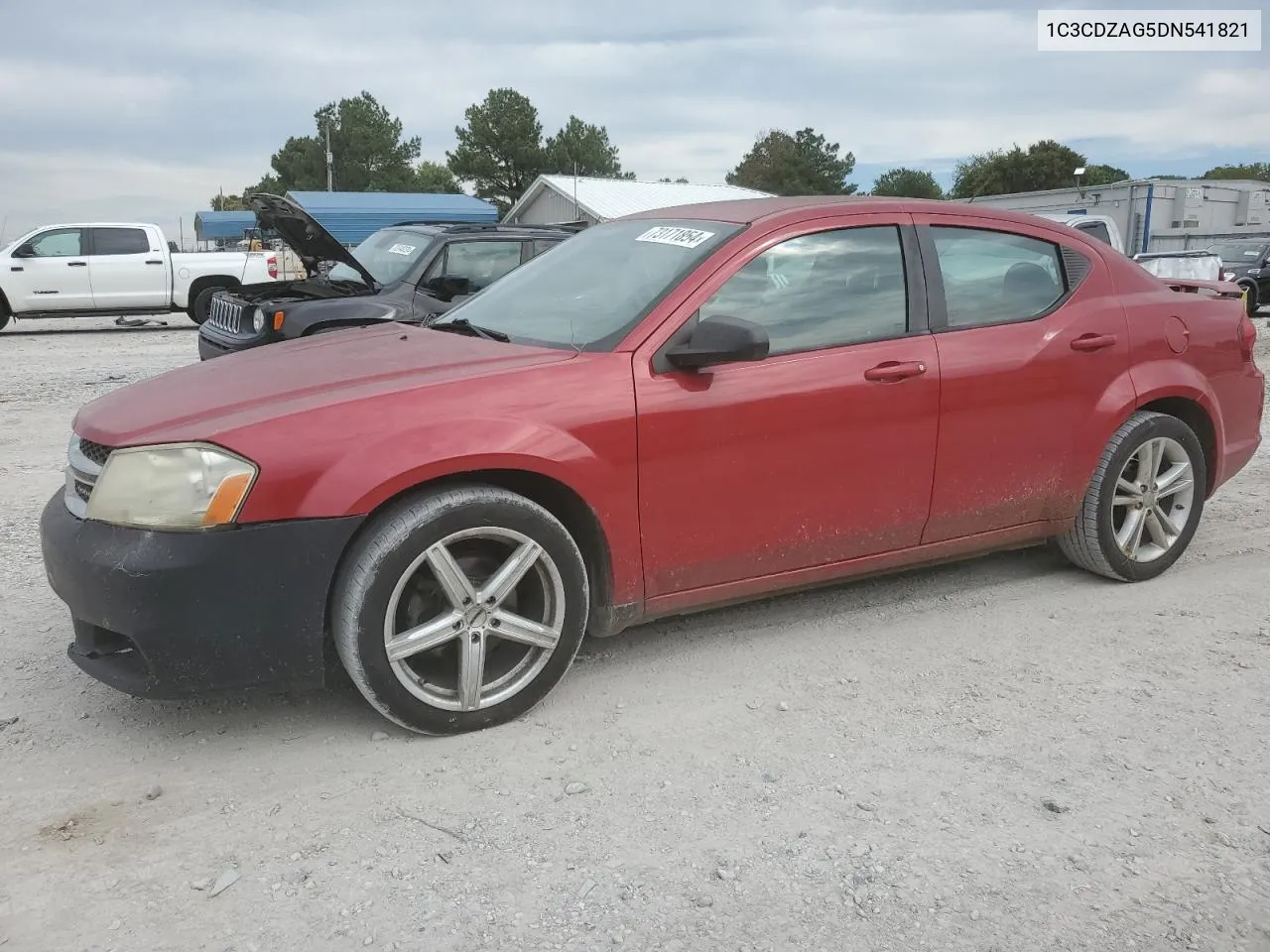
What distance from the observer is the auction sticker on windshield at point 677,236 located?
144 inches

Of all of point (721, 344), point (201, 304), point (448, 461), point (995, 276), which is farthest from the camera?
point (201, 304)

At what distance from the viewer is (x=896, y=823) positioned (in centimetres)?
263

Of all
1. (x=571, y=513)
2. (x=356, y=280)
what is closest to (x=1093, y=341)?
(x=571, y=513)

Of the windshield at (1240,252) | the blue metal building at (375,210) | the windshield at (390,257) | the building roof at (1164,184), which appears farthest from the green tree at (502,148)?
the windshield at (390,257)

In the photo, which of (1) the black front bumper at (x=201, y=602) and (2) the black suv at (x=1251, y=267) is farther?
(2) the black suv at (x=1251, y=267)

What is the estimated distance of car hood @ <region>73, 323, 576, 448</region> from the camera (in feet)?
9.51

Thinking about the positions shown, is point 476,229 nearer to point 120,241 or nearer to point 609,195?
point 120,241

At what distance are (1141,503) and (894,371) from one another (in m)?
1.47

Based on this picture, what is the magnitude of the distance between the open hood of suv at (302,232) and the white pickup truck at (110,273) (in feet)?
24.4

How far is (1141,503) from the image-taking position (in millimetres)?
4328

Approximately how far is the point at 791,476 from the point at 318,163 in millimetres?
84005

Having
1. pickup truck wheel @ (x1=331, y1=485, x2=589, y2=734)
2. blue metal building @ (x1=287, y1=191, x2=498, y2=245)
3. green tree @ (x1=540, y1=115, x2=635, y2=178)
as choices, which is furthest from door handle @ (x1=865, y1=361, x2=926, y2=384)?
green tree @ (x1=540, y1=115, x2=635, y2=178)

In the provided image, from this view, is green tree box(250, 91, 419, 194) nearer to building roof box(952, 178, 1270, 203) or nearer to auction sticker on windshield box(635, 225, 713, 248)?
building roof box(952, 178, 1270, 203)

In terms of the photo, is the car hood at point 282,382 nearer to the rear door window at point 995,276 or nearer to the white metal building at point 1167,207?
the rear door window at point 995,276
